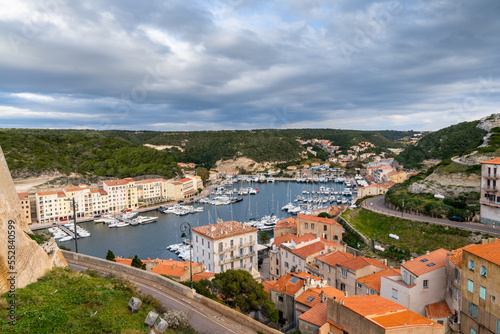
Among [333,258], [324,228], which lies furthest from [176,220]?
[333,258]

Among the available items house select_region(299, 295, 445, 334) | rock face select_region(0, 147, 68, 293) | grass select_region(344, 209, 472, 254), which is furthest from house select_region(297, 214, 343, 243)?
rock face select_region(0, 147, 68, 293)

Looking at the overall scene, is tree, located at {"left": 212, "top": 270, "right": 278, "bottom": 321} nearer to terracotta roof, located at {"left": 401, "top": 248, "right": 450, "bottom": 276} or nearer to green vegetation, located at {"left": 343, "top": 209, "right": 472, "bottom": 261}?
terracotta roof, located at {"left": 401, "top": 248, "right": 450, "bottom": 276}

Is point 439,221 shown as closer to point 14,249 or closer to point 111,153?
point 14,249

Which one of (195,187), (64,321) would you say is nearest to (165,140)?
(195,187)

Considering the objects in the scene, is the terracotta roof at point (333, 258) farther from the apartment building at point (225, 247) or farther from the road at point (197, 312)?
the road at point (197, 312)

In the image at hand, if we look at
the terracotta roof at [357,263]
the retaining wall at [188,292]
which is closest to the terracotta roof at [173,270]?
the retaining wall at [188,292]

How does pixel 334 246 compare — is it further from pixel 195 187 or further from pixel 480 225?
pixel 195 187

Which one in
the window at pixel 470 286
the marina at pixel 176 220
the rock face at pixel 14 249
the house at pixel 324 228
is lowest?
the marina at pixel 176 220
